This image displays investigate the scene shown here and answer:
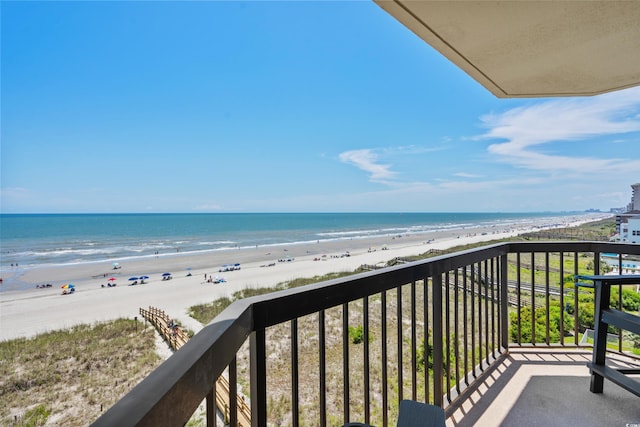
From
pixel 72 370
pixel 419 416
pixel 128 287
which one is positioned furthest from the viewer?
pixel 128 287

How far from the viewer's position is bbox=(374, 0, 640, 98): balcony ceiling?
1341mm

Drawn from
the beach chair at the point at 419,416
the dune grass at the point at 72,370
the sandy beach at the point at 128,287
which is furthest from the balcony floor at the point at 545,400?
the dune grass at the point at 72,370

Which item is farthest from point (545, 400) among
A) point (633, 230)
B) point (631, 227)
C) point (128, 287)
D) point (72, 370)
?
point (128, 287)

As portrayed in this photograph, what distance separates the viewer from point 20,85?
13867mm

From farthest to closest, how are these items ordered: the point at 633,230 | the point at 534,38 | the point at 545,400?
the point at 633,230 → the point at 545,400 → the point at 534,38

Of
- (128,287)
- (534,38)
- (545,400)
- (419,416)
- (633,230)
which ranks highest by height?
(534,38)

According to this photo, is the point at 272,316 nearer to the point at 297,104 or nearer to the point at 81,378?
the point at 81,378

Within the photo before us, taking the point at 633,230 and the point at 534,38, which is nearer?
the point at 534,38

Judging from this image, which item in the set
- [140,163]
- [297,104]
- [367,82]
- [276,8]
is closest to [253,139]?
[297,104]

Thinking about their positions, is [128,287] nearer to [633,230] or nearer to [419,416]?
[419,416]

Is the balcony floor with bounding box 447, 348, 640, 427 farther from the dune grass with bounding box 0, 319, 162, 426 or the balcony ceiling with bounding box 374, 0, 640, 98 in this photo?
the dune grass with bounding box 0, 319, 162, 426

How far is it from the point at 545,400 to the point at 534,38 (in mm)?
2097

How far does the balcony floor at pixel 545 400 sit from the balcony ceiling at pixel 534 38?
2.03 meters

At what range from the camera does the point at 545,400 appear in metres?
1.82
